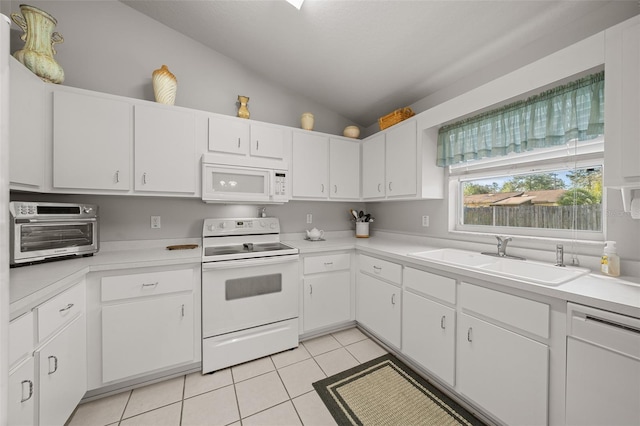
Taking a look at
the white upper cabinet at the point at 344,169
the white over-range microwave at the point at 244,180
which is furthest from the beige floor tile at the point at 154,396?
the white upper cabinet at the point at 344,169

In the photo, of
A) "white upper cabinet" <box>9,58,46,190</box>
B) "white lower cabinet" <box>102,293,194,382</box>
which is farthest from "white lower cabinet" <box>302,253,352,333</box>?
"white upper cabinet" <box>9,58,46,190</box>

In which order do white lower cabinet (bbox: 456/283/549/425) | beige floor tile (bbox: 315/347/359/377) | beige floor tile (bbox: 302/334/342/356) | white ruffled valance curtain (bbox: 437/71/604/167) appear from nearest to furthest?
white lower cabinet (bbox: 456/283/549/425) → white ruffled valance curtain (bbox: 437/71/604/167) → beige floor tile (bbox: 315/347/359/377) → beige floor tile (bbox: 302/334/342/356)

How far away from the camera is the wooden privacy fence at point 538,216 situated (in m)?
1.55

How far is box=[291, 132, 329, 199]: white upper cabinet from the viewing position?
2604 millimetres

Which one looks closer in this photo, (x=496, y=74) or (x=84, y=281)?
(x=84, y=281)

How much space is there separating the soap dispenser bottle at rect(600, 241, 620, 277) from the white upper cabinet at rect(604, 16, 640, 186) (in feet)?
1.44

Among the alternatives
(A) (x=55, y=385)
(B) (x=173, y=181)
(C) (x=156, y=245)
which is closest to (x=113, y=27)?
(B) (x=173, y=181)

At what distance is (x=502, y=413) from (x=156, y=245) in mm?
2845

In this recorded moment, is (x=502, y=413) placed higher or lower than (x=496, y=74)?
lower

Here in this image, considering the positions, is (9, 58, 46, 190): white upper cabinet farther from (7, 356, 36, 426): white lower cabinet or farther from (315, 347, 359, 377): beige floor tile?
(315, 347, 359, 377): beige floor tile

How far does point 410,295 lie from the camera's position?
6.15ft

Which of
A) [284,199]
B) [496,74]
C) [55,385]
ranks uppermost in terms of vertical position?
[496,74]

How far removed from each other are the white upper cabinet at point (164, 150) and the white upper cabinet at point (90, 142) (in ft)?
0.26

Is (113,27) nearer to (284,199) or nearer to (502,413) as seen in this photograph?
(284,199)
